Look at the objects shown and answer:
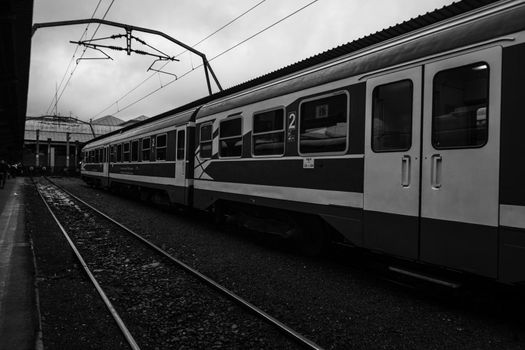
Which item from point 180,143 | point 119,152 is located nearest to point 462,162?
point 180,143

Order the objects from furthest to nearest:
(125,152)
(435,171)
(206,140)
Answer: (125,152)
(206,140)
(435,171)

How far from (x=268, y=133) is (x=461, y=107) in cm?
351

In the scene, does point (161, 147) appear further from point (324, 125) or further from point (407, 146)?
point (407, 146)

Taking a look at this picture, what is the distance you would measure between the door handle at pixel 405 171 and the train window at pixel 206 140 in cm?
527

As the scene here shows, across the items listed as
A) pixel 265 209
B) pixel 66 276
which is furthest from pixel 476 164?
pixel 66 276

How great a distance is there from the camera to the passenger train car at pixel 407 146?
12.3ft

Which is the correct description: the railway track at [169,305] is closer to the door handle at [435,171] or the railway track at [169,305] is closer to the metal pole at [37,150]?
the door handle at [435,171]

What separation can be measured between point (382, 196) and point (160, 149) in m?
8.92

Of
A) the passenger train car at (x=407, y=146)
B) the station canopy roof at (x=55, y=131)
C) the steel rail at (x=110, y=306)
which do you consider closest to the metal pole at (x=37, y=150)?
the station canopy roof at (x=55, y=131)

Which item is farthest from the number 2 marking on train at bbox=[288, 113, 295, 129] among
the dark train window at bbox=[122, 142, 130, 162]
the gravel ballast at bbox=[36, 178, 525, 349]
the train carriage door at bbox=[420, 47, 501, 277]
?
the dark train window at bbox=[122, 142, 130, 162]

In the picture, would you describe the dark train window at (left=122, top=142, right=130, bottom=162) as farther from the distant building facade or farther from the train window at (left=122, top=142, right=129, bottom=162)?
the distant building facade

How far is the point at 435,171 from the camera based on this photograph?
4.29 metres

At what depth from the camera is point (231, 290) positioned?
5.19 m

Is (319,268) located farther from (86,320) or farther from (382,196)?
(86,320)
